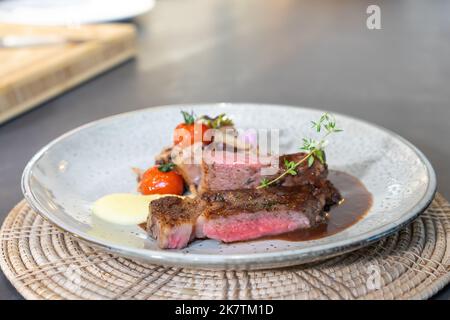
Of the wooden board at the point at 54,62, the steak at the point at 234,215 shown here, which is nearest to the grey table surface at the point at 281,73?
the wooden board at the point at 54,62

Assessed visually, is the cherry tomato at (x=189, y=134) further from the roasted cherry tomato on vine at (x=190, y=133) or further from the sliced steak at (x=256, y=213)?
the sliced steak at (x=256, y=213)

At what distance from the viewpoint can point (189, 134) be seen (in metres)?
1.98

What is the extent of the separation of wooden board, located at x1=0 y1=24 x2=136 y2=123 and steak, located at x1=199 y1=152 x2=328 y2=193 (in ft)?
4.21

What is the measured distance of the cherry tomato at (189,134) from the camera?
6.44 ft

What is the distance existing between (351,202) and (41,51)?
6.55 ft

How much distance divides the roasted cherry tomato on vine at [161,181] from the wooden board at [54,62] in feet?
3.31

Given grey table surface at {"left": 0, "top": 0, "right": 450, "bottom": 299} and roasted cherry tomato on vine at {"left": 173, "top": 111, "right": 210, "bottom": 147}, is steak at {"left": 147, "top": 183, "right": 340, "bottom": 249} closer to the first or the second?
roasted cherry tomato on vine at {"left": 173, "top": 111, "right": 210, "bottom": 147}

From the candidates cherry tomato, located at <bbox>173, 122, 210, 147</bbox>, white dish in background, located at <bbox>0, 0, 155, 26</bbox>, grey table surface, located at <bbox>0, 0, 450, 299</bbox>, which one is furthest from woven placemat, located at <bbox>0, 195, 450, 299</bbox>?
white dish in background, located at <bbox>0, 0, 155, 26</bbox>

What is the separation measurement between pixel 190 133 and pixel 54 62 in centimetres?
122

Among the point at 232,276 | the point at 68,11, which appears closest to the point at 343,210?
the point at 232,276

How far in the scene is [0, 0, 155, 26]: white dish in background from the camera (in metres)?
3.74

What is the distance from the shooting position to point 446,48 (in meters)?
3.71
